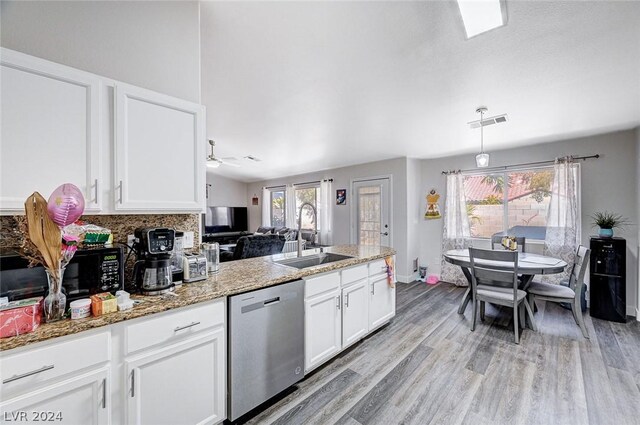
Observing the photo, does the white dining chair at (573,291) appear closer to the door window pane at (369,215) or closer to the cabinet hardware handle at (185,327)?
the door window pane at (369,215)

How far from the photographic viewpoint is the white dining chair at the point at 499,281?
2.60m

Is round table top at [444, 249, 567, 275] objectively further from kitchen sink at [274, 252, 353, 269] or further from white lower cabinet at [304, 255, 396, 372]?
kitchen sink at [274, 252, 353, 269]

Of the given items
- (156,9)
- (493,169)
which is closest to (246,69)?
(156,9)

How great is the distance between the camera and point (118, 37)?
165 cm

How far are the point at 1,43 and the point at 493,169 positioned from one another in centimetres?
547

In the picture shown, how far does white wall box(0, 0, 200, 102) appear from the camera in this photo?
1.39 meters

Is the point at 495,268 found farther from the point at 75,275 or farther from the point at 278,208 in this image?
the point at 278,208

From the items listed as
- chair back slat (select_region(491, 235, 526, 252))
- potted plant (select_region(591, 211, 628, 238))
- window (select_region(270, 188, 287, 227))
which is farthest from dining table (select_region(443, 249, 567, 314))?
window (select_region(270, 188, 287, 227))

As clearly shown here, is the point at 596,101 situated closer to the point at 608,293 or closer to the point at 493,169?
the point at 493,169

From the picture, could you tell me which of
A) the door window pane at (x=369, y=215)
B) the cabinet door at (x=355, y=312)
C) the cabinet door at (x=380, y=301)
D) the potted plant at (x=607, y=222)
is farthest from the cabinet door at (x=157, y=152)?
the potted plant at (x=607, y=222)

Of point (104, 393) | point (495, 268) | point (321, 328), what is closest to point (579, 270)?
point (495, 268)

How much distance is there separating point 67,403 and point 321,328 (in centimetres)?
149

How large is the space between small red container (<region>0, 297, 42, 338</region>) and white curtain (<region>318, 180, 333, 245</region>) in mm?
5223

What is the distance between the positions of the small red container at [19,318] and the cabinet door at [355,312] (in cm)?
187
